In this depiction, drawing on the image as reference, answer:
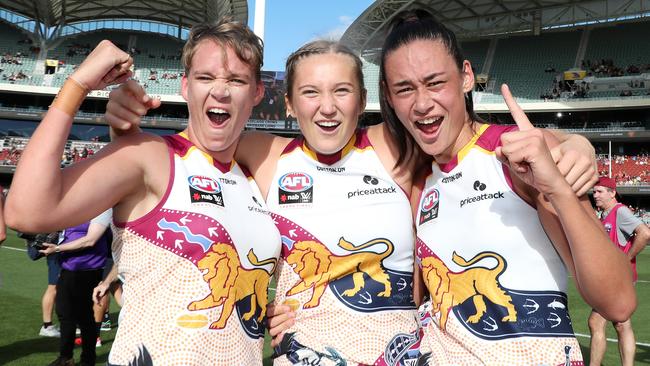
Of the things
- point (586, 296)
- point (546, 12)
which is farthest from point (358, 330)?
point (546, 12)

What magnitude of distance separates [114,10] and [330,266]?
4823 centimetres

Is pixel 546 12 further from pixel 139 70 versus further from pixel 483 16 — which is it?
pixel 139 70

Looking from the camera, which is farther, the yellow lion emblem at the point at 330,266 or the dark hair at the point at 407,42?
the yellow lion emblem at the point at 330,266

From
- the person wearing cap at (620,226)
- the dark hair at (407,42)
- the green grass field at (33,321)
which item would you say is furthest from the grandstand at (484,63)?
the dark hair at (407,42)

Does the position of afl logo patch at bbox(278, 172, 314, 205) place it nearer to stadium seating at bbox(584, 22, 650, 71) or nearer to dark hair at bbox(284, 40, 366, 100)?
dark hair at bbox(284, 40, 366, 100)

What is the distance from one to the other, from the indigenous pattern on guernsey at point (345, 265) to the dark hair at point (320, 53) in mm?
430

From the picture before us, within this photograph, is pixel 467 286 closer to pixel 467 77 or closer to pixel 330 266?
pixel 330 266

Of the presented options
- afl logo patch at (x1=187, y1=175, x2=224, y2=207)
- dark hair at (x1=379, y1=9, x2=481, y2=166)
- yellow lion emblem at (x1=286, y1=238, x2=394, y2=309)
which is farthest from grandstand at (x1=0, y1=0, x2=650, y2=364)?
afl logo patch at (x1=187, y1=175, x2=224, y2=207)

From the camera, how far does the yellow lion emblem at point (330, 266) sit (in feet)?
8.11

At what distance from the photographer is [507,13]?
1458 inches

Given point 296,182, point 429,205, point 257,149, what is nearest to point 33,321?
point 257,149

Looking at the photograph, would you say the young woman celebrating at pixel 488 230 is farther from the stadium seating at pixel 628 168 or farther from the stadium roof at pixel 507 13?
the stadium seating at pixel 628 168

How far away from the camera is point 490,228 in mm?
2133

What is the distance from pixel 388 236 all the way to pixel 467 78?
0.79m
